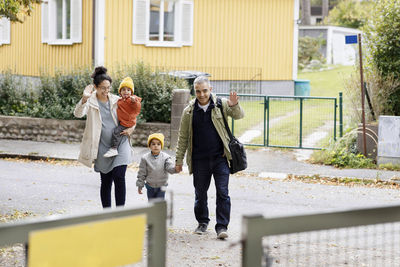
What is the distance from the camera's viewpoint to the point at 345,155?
1384 centimetres

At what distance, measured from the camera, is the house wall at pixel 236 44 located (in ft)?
77.8

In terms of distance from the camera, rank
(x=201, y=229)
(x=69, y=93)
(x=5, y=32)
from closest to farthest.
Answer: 1. (x=201, y=229)
2. (x=69, y=93)
3. (x=5, y=32)

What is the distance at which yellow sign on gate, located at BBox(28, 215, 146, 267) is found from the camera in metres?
2.50

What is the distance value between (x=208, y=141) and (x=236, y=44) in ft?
58.0

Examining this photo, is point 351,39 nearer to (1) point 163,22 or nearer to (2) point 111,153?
(2) point 111,153

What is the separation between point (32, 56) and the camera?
24812mm

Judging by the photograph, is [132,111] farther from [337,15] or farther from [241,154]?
[337,15]

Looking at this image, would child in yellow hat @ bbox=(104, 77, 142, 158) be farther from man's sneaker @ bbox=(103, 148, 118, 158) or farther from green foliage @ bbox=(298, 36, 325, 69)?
green foliage @ bbox=(298, 36, 325, 69)

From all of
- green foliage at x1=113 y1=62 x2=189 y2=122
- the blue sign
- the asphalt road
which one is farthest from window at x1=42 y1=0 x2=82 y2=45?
the blue sign

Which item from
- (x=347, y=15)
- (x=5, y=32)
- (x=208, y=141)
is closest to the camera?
(x=208, y=141)

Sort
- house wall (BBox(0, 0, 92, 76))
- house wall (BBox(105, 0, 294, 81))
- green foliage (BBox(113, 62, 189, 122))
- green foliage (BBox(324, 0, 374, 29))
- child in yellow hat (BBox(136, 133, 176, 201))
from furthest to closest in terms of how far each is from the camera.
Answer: green foliage (BBox(324, 0, 374, 29)), house wall (BBox(105, 0, 294, 81)), house wall (BBox(0, 0, 92, 76)), green foliage (BBox(113, 62, 189, 122)), child in yellow hat (BBox(136, 133, 176, 201))

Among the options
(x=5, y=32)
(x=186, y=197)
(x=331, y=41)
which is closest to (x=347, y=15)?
(x=331, y=41)

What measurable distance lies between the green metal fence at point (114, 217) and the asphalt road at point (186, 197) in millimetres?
3902

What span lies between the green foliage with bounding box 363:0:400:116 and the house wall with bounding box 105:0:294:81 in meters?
9.34
